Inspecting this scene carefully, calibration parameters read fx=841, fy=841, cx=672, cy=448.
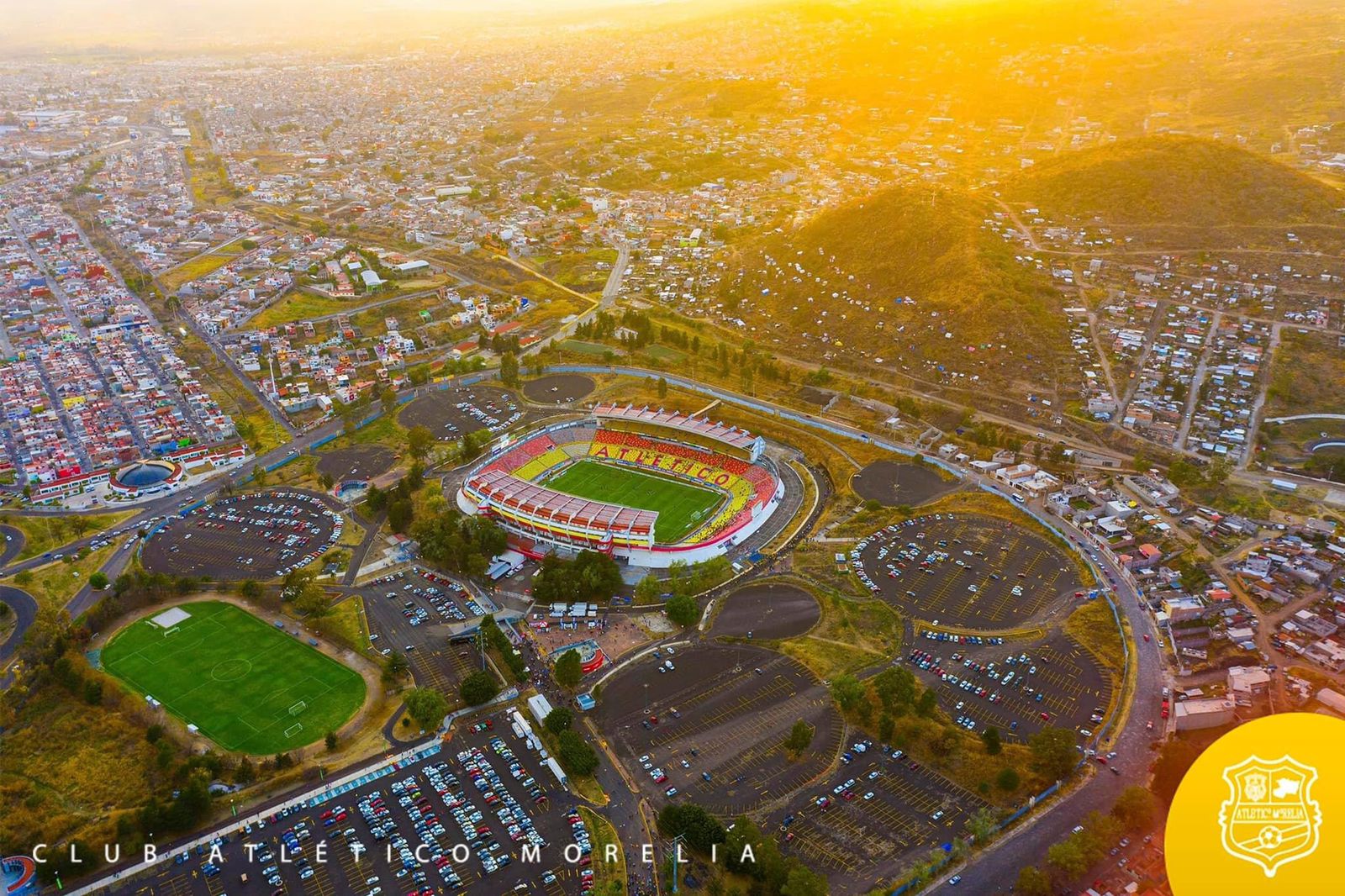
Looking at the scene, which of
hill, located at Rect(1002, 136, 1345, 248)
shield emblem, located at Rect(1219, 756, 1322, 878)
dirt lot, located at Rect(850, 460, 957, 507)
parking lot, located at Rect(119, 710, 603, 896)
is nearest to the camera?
shield emblem, located at Rect(1219, 756, 1322, 878)

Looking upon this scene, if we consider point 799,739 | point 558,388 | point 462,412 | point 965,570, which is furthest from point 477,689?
point 558,388

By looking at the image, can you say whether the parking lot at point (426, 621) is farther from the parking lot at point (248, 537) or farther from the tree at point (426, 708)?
the parking lot at point (248, 537)

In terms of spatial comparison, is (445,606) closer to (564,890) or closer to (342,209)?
(564,890)

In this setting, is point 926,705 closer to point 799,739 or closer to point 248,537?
point 799,739

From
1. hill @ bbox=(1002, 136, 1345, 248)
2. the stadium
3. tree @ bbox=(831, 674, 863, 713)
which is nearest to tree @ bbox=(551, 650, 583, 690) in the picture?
the stadium

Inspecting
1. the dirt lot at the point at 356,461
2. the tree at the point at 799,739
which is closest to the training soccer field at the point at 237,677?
the dirt lot at the point at 356,461

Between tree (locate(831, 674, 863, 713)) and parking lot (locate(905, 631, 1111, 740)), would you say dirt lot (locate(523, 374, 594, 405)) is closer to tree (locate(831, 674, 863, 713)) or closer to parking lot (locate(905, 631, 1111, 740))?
parking lot (locate(905, 631, 1111, 740))
